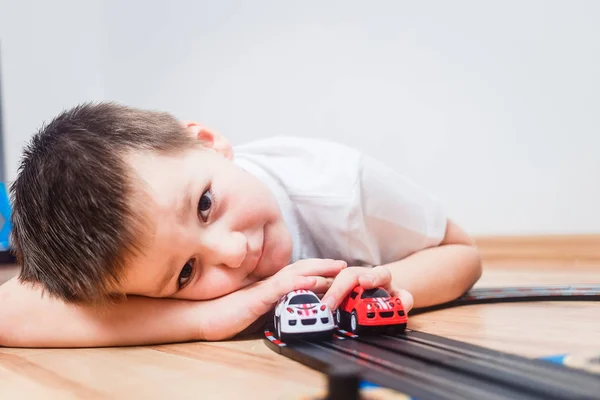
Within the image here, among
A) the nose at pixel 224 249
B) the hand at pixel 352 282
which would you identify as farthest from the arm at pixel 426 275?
the nose at pixel 224 249

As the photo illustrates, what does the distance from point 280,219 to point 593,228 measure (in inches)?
38.6

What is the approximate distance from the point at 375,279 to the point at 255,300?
0.15 m

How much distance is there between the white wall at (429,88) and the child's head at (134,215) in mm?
940

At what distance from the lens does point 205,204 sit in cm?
74

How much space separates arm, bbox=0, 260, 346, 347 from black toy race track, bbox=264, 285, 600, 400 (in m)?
0.08

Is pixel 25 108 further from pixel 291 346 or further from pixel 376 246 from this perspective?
pixel 291 346

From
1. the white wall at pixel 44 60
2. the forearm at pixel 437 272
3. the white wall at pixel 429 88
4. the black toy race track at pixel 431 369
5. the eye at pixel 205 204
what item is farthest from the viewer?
the white wall at pixel 44 60

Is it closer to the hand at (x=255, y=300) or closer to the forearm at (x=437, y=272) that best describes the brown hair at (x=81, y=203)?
the hand at (x=255, y=300)

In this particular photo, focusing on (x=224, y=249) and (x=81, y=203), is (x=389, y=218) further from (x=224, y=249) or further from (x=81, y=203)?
(x=81, y=203)

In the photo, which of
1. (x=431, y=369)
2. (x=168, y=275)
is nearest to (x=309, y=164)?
(x=168, y=275)

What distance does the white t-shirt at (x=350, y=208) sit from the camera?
36.1 inches

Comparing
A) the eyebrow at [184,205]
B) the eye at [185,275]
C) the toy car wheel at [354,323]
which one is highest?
the eyebrow at [184,205]

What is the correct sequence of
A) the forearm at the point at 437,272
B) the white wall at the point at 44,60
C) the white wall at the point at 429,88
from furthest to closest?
the white wall at the point at 44,60
the white wall at the point at 429,88
the forearm at the point at 437,272

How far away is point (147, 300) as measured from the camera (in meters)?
0.77
